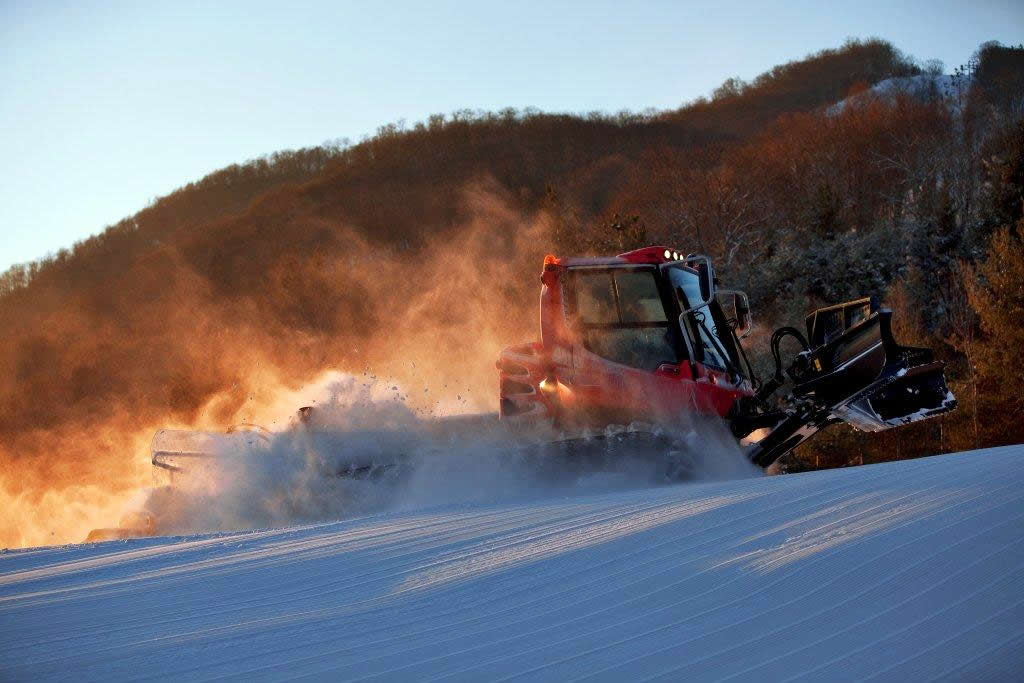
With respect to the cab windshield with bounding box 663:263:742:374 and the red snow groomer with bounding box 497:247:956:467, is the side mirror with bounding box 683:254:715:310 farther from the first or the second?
the cab windshield with bounding box 663:263:742:374

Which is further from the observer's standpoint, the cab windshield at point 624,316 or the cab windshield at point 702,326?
the cab windshield at point 702,326

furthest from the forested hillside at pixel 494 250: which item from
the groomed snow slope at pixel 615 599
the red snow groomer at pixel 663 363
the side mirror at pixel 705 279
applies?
the groomed snow slope at pixel 615 599

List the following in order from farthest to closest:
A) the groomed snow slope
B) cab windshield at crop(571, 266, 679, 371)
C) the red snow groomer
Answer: cab windshield at crop(571, 266, 679, 371) → the red snow groomer → the groomed snow slope

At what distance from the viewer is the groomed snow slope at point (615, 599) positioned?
3207mm

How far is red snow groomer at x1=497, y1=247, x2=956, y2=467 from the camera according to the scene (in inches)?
350

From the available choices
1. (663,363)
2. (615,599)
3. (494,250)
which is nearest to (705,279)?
(663,363)

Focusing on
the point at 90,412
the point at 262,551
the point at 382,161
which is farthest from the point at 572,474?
the point at 382,161

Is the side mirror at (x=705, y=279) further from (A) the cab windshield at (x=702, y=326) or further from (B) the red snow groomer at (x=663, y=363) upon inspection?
(A) the cab windshield at (x=702, y=326)

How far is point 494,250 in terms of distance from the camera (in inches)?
1097

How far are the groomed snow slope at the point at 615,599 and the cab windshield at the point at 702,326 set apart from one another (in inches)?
158

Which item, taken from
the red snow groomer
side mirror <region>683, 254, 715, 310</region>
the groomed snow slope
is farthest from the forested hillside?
the groomed snow slope

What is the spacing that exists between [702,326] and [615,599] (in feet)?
20.0

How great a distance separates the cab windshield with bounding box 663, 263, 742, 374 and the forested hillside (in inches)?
160

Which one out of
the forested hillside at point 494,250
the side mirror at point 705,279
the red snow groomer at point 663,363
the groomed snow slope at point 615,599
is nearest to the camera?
the groomed snow slope at point 615,599
